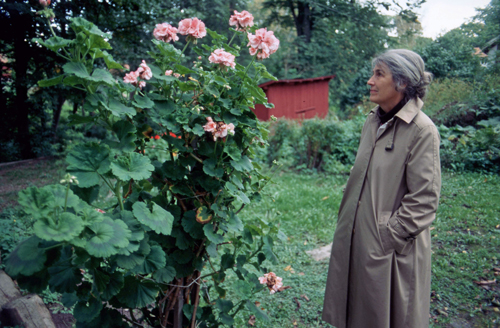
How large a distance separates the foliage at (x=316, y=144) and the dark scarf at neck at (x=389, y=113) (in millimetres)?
6039

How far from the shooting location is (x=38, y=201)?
1.01m

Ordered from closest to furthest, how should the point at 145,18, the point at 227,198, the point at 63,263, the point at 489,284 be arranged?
the point at 63,263
the point at 227,198
the point at 489,284
the point at 145,18

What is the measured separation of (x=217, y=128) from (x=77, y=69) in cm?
58

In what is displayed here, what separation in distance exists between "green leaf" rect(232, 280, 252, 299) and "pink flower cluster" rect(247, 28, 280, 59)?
3.76 ft

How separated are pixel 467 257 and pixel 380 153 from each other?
2.69 metres

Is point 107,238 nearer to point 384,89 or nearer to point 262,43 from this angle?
point 262,43

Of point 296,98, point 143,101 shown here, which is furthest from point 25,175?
point 296,98

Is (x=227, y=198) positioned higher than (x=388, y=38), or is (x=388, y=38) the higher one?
(x=388, y=38)

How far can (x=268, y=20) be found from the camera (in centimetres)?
2380

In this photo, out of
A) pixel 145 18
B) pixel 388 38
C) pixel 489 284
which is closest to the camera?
pixel 489 284

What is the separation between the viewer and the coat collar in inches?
72.9

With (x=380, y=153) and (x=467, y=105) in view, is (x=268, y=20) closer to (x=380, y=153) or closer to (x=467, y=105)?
(x=467, y=105)

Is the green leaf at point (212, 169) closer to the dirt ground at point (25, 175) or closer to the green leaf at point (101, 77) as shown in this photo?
the green leaf at point (101, 77)

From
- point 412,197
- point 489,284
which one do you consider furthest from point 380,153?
point 489,284
